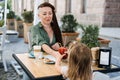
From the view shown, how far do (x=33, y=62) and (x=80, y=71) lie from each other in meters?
1.15

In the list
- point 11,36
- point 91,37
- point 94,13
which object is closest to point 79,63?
point 91,37

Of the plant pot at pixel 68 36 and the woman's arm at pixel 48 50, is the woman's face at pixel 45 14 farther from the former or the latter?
the plant pot at pixel 68 36

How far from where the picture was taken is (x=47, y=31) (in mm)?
3248

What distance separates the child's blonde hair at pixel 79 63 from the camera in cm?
175

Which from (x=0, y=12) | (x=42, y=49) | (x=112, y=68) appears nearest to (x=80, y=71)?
(x=112, y=68)

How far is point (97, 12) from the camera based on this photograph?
13391 mm

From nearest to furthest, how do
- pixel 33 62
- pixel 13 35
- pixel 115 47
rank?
1. pixel 33 62
2. pixel 115 47
3. pixel 13 35

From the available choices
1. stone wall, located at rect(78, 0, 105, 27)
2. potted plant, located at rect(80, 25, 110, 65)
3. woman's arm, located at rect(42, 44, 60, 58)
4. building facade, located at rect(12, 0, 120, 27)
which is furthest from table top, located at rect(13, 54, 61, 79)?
stone wall, located at rect(78, 0, 105, 27)

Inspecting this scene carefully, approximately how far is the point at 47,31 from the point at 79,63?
1.55m

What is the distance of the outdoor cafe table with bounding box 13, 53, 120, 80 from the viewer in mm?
2340

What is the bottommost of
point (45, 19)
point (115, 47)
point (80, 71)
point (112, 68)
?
point (115, 47)

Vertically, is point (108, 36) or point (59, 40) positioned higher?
point (59, 40)

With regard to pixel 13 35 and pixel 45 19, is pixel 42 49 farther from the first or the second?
pixel 13 35

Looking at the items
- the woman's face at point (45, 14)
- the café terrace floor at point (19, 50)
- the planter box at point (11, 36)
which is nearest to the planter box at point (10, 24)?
the planter box at point (11, 36)
